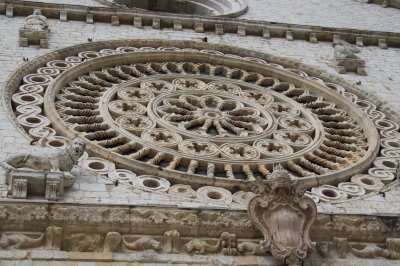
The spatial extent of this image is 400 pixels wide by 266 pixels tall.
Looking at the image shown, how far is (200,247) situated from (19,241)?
1.87 metres

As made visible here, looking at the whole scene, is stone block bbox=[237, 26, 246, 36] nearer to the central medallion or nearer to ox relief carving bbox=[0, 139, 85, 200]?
the central medallion

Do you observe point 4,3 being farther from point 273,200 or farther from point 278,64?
point 273,200

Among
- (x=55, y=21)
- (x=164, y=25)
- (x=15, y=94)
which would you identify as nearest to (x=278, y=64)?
(x=164, y=25)

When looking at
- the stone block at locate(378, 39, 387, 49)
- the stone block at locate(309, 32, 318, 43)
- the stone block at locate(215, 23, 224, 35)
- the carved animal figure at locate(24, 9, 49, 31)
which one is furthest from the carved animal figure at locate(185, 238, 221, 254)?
the stone block at locate(378, 39, 387, 49)

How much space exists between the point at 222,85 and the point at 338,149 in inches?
110

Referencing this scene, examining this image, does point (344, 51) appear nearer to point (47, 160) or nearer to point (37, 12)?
point (37, 12)

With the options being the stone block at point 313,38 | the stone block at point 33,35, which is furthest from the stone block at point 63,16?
the stone block at point 313,38

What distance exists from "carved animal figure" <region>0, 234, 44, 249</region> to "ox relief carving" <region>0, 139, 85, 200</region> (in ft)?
2.21

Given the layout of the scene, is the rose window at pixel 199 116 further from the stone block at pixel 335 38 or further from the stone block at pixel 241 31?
the stone block at pixel 335 38

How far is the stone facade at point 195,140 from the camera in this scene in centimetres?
760

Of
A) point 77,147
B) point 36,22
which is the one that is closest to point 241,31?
point 36,22

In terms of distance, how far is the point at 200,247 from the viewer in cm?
760

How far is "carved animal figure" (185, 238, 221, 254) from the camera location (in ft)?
24.9

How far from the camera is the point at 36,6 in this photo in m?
14.5
